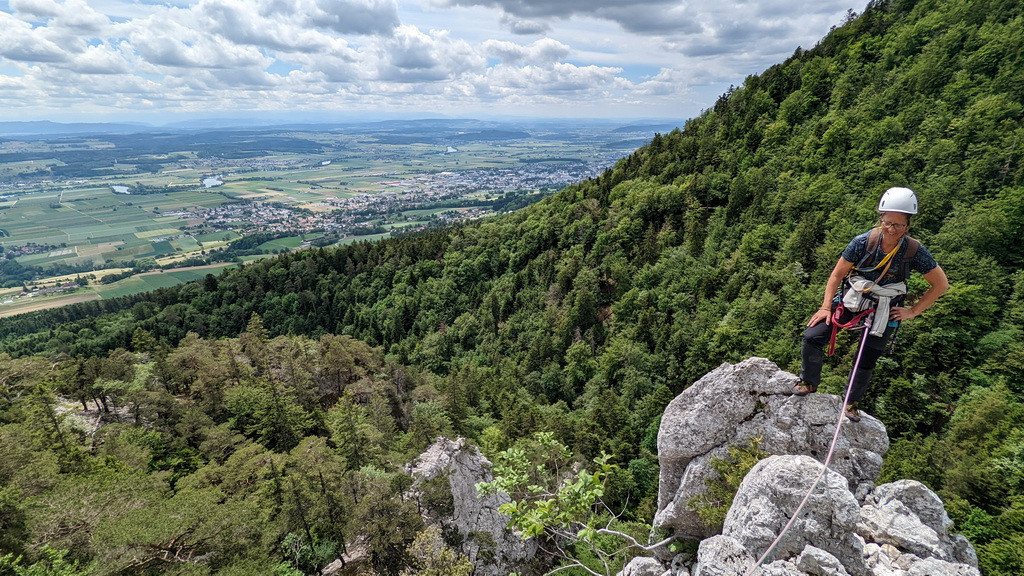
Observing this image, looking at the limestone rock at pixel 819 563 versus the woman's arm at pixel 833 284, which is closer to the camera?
the limestone rock at pixel 819 563

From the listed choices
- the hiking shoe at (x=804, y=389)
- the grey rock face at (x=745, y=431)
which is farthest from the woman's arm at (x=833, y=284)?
the grey rock face at (x=745, y=431)

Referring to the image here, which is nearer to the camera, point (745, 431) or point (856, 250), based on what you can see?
point (856, 250)

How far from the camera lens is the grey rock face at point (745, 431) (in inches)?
473

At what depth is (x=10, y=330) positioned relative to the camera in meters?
125

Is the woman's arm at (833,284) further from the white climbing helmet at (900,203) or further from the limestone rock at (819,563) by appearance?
the limestone rock at (819,563)

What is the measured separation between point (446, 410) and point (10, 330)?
16245 centimetres

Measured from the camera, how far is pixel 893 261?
30.3 ft

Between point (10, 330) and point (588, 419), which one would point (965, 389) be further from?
point (10, 330)

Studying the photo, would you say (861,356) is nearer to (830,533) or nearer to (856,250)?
(856,250)

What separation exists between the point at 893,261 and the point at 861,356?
2550 millimetres

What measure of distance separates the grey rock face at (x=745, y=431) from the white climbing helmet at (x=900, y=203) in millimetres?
6669

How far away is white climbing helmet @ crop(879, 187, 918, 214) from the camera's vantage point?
334 inches

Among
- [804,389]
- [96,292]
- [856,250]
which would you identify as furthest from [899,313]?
[96,292]

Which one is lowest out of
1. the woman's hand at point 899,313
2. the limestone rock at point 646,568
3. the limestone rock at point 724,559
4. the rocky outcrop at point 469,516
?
the rocky outcrop at point 469,516
